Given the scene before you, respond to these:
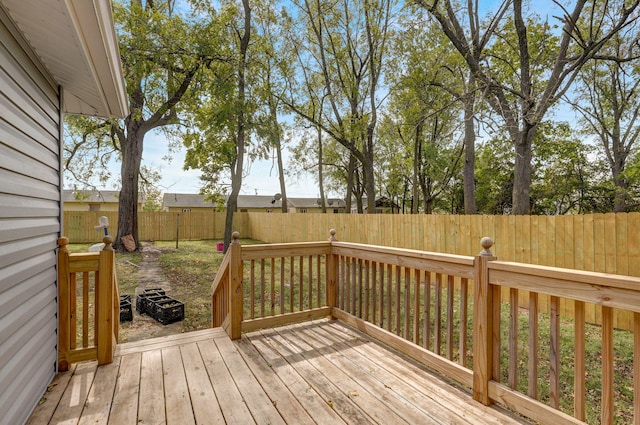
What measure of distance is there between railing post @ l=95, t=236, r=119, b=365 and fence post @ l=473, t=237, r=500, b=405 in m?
2.97

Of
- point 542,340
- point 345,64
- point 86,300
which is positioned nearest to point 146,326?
point 86,300

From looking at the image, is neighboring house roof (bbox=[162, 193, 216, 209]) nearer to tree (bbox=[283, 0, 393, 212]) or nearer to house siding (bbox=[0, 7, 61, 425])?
tree (bbox=[283, 0, 393, 212])

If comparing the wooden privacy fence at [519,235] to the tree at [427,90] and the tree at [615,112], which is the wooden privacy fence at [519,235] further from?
the tree at [615,112]

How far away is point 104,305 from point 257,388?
1.54 metres

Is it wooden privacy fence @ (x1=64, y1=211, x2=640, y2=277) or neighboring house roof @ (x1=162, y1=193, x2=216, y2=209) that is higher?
neighboring house roof @ (x1=162, y1=193, x2=216, y2=209)

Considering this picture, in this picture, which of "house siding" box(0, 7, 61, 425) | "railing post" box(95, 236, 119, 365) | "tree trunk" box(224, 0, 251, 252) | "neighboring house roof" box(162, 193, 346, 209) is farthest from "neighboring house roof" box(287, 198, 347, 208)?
"house siding" box(0, 7, 61, 425)

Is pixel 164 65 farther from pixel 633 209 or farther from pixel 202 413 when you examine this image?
pixel 633 209

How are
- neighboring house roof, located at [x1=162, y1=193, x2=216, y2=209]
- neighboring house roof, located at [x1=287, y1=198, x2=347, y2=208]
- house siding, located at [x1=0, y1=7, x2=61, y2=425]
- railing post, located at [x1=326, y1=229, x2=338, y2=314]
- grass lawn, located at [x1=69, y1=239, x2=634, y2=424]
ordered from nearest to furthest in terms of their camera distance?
house siding, located at [x1=0, y1=7, x2=61, y2=425]
grass lawn, located at [x1=69, y1=239, x2=634, y2=424]
railing post, located at [x1=326, y1=229, x2=338, y2=314]
neighboring house roof, located at [x1=162, y1=193, x2=216, y2=209]
neighboring house roof, located at [x1=287, y1=198, x2=347, y2=208]

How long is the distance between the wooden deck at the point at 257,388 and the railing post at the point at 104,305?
148mm

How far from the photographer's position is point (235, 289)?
327 centimetres

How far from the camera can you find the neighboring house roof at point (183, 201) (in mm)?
28172

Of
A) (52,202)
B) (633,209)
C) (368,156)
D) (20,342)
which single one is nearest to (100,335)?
(20,342)

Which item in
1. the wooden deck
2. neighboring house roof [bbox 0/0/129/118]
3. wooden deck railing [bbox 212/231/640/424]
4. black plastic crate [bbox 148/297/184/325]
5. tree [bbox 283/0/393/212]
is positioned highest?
tree [bbox 283/0/393/212]

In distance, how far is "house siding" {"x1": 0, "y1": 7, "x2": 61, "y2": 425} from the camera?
1784 millimetres
